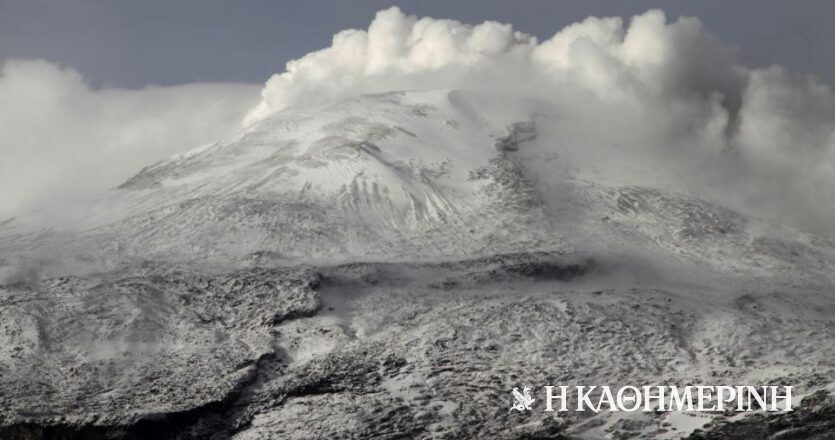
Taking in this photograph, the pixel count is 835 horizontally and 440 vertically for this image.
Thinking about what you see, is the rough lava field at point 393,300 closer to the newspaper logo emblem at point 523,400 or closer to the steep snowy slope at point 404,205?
the steep snowy slope at point 404,205

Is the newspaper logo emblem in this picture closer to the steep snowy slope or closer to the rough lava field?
the rough lava field

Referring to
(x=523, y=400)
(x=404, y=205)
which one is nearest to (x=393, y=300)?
(x=523, y=400)

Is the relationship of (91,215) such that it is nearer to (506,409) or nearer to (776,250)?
(506,409)

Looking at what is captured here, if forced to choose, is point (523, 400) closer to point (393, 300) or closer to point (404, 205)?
point (393, 300)

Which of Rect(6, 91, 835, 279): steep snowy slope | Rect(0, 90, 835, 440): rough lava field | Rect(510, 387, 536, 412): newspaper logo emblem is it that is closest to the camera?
Rect(0, 90, 835, 440): rough lava field

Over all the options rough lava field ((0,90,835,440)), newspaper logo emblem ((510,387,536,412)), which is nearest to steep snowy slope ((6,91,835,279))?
rough lava field ((0,90,835,440))

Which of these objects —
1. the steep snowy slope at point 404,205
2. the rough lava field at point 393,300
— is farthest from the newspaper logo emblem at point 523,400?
the steep snowy slope at point 404,205
